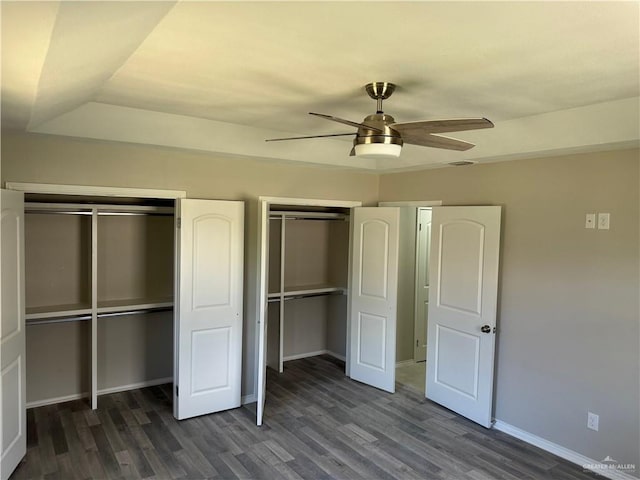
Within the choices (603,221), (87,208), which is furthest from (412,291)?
(87,208)

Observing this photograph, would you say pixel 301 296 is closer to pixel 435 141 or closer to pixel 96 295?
pixel 96 295

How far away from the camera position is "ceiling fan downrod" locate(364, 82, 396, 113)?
2547mm

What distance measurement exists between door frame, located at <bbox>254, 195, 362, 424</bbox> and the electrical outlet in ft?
8.24

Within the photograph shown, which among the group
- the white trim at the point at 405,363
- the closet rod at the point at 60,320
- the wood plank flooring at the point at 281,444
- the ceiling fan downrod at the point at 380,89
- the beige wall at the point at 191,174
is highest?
the ceiling fan downrod at the point at 380,89

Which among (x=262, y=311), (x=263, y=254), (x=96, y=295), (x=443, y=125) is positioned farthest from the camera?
(x=96, y=295)

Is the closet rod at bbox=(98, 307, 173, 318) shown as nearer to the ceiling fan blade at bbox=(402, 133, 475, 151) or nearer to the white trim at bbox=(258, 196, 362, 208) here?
the white trim at bbox=(258, 196, 362, 208)

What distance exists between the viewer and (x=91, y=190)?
142 inches

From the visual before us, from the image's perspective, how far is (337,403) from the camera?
4.50 m

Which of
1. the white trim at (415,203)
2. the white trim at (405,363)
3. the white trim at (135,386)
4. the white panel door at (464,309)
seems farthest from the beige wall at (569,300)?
the white trim at (135,386)

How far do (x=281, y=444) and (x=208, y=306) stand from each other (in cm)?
134

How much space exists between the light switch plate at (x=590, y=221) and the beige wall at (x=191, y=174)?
2.39 m

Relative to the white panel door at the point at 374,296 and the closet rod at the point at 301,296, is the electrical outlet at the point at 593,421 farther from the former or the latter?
the closet rod at the point at 301,296

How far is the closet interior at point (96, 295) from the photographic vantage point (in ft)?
13.5

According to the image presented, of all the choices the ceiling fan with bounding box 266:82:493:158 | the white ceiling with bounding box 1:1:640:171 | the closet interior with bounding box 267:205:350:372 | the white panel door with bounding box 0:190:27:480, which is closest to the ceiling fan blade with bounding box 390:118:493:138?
the ceiling fan with bounding box 266:82:493:158
